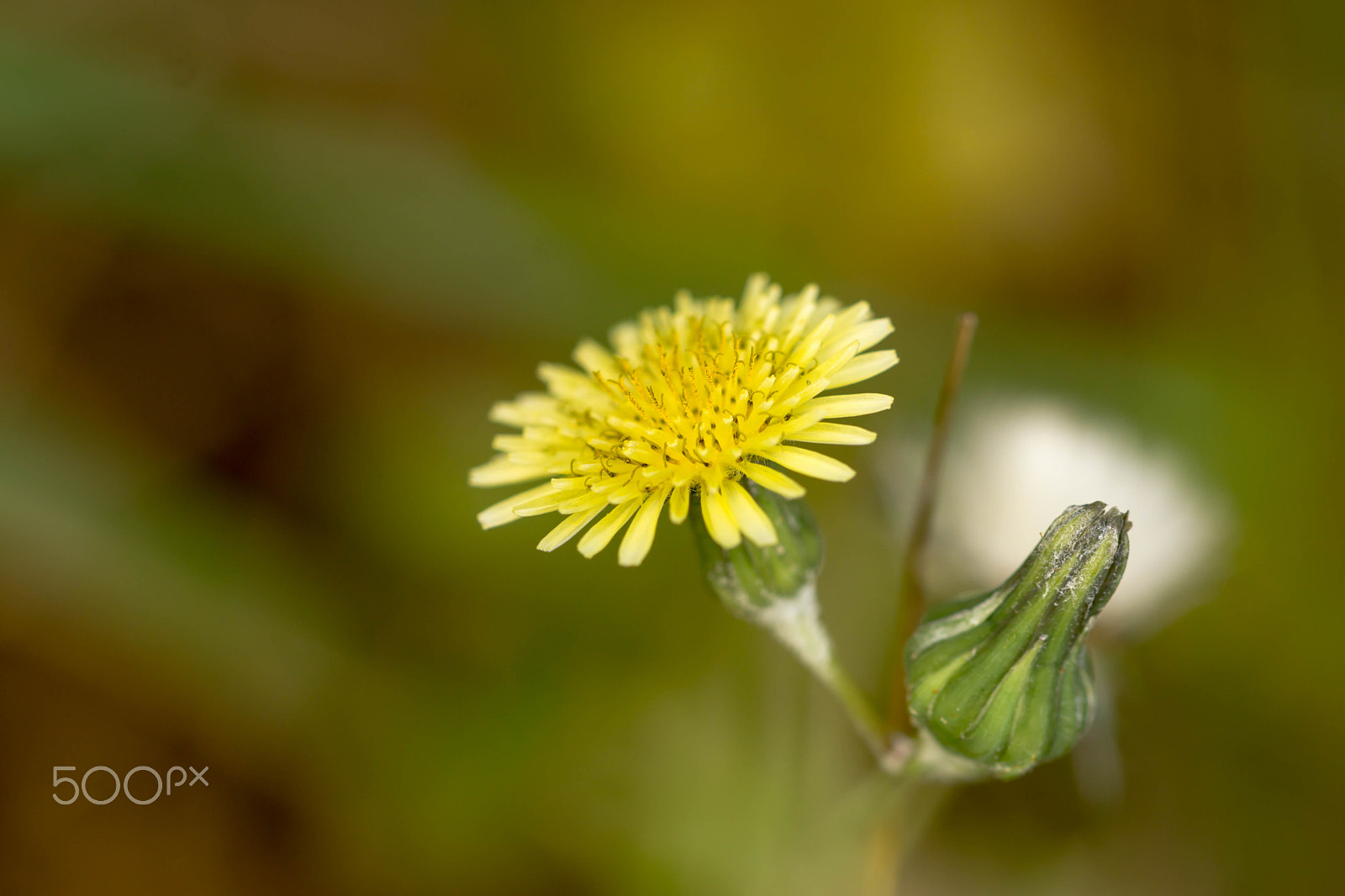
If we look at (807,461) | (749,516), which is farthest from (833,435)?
(749,516)

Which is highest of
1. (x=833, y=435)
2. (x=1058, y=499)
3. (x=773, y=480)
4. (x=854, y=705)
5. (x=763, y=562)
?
(x=1058, y=499)

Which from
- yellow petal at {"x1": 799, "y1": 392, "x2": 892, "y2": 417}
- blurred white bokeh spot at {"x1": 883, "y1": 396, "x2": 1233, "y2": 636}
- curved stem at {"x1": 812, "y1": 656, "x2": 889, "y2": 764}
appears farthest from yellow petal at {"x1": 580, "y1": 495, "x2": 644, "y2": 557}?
blurred white bokeh spot at {"x1": 883, "y1": 396, "x2": 1233, "y2": 636}

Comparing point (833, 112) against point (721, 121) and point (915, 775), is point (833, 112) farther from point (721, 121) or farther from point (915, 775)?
point (915, 775)

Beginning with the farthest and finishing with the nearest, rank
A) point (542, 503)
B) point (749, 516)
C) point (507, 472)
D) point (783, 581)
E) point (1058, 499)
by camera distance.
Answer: point (1058, 499) < point (507, 472) < point (783, 581) < point (542, 503) < point (749, 516)

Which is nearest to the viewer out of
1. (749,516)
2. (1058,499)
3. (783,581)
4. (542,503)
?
(749,516)

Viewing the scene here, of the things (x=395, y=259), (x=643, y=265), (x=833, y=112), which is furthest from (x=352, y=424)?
(x=833, y=112)

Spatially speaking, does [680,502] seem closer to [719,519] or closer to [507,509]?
[719,519]

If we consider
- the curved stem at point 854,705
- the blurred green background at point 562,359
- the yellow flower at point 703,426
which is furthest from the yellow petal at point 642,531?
the blurred green background at point 562,359
